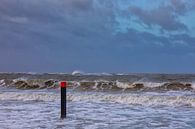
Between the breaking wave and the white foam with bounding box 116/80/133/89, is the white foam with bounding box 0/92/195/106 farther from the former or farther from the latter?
the white foam with bounding box 116/80/133/89

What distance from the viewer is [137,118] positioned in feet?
46.6

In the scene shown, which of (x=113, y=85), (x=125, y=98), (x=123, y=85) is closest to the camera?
(x=125, y=98)

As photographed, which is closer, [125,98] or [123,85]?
[125,98]

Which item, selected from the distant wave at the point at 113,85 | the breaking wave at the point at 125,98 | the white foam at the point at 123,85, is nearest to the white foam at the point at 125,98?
the breaking wave at the point at 125,98

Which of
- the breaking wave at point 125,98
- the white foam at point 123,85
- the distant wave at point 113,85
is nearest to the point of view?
the breaking wave at point 125,98

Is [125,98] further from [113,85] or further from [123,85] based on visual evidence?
[113,85]

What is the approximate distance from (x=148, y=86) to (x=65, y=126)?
58.2ft

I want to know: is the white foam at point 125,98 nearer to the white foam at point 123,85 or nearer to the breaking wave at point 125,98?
the breaking wave at point 125,98

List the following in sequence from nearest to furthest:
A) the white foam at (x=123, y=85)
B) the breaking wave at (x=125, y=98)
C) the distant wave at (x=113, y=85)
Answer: the breaking wave at (x=125, y=98) → the distant wave at (x=113, y=85) → the white foam at (x=123, y=85)

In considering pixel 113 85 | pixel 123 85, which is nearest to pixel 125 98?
pixel 123 85

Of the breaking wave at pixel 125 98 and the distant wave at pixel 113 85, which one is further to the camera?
the distant wave at pixel 113 85

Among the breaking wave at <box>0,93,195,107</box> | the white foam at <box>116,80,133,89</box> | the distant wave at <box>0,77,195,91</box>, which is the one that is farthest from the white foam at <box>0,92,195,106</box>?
the white foam at <box>116,80,133,89</box>

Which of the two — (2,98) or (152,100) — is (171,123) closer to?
(152,100)

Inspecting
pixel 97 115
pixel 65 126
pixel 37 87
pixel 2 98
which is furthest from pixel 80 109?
pixel 37 87
